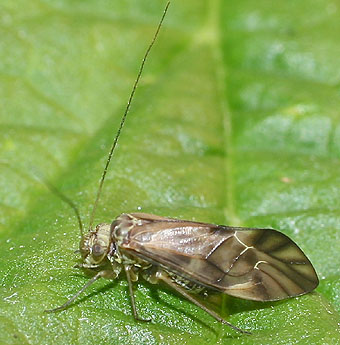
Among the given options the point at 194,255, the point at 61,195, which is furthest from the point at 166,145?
the point at 194,255

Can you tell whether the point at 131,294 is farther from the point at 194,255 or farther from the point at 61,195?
the point at 61,195

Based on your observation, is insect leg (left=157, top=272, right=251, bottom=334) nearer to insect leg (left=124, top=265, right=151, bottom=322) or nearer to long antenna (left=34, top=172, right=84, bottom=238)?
insect leg (left=124, top=265, right=151, bottom=322)

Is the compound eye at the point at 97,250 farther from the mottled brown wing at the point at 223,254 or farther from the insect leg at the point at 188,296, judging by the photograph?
the insect leg at the point at 188,296

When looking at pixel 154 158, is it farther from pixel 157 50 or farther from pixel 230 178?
pixel 157 50

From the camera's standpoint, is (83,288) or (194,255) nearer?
(83,288)

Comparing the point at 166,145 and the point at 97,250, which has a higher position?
the point at 166,145

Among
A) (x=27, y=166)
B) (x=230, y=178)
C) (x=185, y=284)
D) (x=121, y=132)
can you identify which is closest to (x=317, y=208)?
(x=230, y=178)
